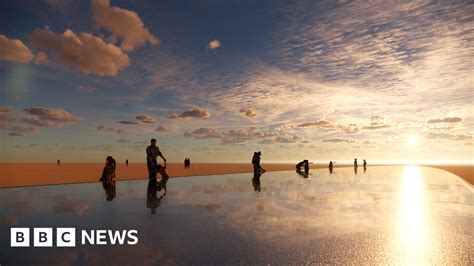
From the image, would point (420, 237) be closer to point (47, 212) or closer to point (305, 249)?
point (305, 249)

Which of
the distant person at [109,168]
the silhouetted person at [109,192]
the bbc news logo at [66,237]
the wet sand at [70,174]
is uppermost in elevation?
the distant person at [109,168]

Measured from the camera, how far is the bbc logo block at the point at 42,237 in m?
6.25

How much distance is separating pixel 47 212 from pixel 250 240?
21.3 ft

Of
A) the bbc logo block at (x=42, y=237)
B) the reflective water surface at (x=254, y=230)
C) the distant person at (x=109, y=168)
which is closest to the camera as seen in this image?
the reflective water surface at (x=254, y=230)

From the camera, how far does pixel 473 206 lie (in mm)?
11836

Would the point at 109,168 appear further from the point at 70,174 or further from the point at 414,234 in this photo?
the point at 414,234

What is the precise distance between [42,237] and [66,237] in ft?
1.66

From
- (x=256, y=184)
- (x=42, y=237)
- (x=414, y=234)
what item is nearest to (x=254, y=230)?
(x=414, y=234)

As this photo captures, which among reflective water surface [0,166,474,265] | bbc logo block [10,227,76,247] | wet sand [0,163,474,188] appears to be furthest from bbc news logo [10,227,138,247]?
wet sand [0,163,474,188]

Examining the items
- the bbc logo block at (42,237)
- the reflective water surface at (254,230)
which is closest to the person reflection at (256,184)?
the reflective water surface at (254,230)

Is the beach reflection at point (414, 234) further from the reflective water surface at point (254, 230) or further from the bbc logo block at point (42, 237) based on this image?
the bbc logo block at point (42, 237)

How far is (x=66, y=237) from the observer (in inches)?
263

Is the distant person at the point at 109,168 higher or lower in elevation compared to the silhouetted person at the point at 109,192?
higher

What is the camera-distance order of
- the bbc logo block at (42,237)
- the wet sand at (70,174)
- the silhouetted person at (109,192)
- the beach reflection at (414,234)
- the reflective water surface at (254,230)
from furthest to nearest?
1. the wet sand at (70,174)
2. the silhouetted person at (109,192)
3. the bbc logo block at (42,237)
4. the beach reflection at (414,234)
5. the reflective water surface at (254,230)
